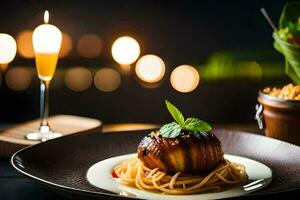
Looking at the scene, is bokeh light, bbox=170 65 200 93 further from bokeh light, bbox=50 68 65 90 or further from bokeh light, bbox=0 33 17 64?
bokeh light, bbox=0 33 17 64

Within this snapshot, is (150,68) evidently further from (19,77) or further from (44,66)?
(44,66)

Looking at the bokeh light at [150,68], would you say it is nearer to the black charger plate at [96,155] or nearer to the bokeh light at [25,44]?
the bokeh light at [25,44]


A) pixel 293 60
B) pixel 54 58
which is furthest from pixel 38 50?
pixel 293 60

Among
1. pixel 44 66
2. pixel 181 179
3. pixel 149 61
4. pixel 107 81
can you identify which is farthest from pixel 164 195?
pixel 149 61

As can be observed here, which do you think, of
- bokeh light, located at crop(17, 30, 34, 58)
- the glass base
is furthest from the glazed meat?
bokeh light, located at crop(17, 30, 34, 58)

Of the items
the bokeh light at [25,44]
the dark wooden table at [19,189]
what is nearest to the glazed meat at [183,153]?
the dark wooden table at [19,189]

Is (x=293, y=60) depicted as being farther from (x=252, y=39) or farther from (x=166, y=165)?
(x=252, y=39)
